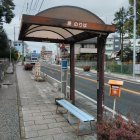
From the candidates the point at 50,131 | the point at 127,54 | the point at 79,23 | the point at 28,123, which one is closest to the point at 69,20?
the point at 79,23

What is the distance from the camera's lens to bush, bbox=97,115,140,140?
4.96 meters

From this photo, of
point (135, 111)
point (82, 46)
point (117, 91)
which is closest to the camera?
point (117, 91)

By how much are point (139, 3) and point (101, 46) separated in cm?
3674

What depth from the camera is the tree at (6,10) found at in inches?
1614

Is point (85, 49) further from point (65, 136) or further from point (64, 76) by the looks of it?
point (65, 136)

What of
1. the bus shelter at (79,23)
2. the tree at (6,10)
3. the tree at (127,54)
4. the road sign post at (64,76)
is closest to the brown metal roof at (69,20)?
the bus shelter at (79,23)

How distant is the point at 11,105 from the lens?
1120 cm

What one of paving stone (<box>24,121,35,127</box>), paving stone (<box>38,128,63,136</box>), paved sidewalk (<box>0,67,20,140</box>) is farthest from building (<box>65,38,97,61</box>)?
paving stone (<box>38,128,63,136</box>)

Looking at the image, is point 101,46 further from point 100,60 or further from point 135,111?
point 135,111

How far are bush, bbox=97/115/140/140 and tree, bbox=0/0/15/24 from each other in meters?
37.6

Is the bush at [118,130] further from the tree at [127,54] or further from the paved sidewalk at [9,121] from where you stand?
the tree at [127,54]

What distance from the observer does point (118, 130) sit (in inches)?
201

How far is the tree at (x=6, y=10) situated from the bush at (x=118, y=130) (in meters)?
37.6

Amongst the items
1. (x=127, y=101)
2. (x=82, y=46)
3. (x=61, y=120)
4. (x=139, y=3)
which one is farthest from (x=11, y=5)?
(x=82, y=46)
